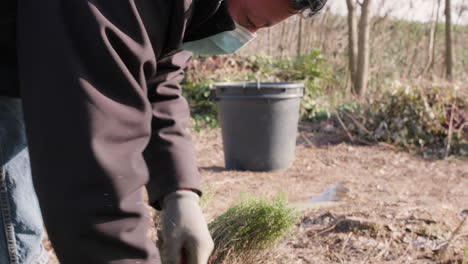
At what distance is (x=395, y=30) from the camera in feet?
35.8

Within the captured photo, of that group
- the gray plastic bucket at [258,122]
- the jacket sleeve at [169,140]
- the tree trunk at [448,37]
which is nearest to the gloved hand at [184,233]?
the jacket sleeve at [169,140]

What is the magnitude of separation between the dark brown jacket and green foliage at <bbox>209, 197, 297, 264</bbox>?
0.97 m

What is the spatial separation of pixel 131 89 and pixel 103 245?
0.31 metres

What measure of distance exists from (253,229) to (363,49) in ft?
24.5

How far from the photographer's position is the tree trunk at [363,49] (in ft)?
28.8

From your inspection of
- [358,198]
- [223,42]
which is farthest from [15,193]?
[358,198]

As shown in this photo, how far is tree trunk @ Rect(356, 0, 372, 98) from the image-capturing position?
878 cm

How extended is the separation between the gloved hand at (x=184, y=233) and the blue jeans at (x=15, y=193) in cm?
40

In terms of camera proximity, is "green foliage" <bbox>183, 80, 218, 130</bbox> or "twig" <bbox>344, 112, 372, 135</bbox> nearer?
"twig" <bbox>344, 112, 372, 135</bbox>

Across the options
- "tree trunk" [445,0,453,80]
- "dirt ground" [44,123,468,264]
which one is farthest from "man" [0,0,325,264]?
"tree trunk" [445,0,453,80]

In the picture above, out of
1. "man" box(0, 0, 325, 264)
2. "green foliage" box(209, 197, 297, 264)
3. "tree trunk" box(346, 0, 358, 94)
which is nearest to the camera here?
"man" box(0, 0, 325, 264)

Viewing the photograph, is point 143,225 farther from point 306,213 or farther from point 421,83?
point 421,83

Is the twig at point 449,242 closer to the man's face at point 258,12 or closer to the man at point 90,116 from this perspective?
the man's face at point 258,12

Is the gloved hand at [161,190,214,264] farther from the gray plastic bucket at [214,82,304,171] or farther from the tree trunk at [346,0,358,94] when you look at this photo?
the tree trunk at [346,0,358,94]
